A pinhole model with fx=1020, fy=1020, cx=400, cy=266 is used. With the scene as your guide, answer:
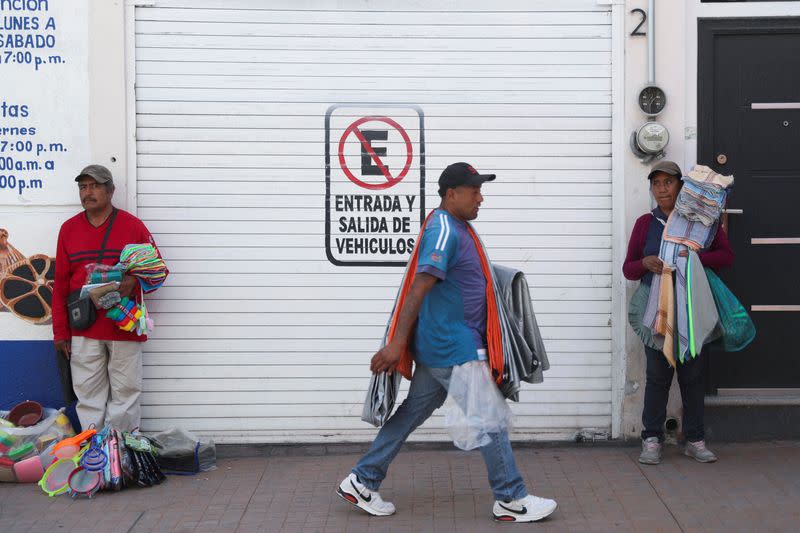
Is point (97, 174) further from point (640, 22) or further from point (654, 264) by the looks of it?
point (640, 22)

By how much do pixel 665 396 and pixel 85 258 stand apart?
3.85m

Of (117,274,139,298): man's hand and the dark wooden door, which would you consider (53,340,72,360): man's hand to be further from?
the dark wooden door

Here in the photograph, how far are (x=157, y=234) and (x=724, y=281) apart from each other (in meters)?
3.90

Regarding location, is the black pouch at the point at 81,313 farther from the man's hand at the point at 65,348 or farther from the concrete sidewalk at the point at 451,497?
the concrete sidewalk at the point at 451,497

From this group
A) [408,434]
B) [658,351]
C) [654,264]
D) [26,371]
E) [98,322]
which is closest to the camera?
[408,434]

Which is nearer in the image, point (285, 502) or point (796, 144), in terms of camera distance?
point (285, 502)

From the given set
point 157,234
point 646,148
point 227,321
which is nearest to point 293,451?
point 227,321

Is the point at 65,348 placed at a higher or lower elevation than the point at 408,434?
higher

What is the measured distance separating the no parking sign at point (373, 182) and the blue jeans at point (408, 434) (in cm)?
165

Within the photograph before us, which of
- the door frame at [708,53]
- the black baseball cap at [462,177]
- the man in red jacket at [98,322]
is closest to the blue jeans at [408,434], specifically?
the black baseball cap at [462,177]

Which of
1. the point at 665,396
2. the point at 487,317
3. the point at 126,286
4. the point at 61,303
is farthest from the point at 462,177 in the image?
the point at 61,303

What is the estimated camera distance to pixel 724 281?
7035mm

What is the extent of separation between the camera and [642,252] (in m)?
6.55

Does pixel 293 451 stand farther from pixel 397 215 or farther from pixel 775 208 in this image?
pixel 775 208
